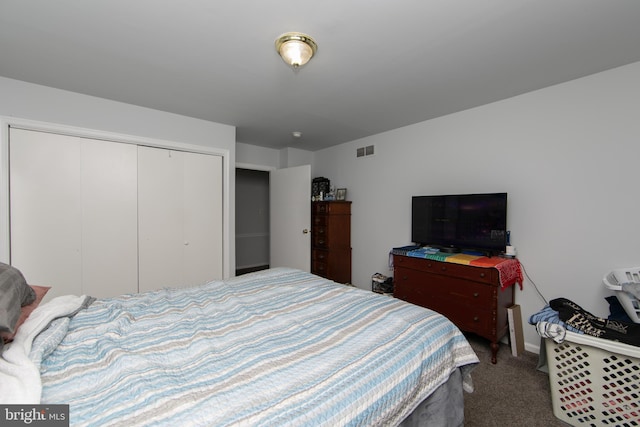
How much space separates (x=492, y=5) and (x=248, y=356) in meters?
2.05

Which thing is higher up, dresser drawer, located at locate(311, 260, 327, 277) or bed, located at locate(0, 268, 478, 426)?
bed, located at locate(0, 268, 478, 426)

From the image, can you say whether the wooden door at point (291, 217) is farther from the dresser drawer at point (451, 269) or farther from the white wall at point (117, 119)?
the dresser drawer at point (451, 269)

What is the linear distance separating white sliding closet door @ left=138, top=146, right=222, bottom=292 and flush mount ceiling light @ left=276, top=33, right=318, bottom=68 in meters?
2.00

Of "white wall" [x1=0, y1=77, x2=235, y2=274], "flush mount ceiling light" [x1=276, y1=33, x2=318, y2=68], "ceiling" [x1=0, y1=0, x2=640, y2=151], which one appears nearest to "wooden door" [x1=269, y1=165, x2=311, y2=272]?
"white wall" [x1=0, y1=77, x2=235, y2=274]

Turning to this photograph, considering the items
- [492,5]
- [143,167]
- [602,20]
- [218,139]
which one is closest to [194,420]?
[492,5]

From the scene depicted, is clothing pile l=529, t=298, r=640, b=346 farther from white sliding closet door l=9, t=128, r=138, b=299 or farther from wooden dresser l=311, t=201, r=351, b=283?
white sliding closet door l=9, t=128, r=138, b=299

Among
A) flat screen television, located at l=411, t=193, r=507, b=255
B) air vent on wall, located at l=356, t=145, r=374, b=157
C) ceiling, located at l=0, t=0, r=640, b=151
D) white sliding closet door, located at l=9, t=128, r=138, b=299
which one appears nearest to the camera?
ceiling, located at l=0, t=0, r=640, b=151

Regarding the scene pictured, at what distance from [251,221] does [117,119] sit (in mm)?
3409

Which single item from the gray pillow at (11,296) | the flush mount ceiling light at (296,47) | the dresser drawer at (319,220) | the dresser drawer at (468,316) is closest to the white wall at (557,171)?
the dresser drawer at (468,316)

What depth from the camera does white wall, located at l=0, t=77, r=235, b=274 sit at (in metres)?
2.19

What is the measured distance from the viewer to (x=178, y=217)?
3.02m

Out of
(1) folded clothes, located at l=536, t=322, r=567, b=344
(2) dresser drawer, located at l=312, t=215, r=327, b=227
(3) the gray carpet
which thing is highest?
→ (2) dresser drawer, located at l=312, t=215, r=327, b=227

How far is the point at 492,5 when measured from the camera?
1334 mm

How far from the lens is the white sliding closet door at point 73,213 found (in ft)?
7.39
